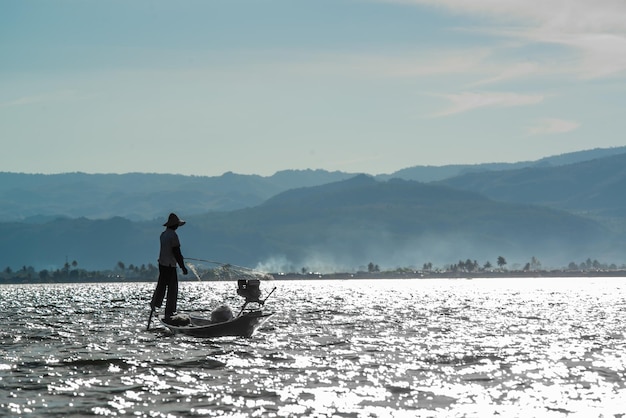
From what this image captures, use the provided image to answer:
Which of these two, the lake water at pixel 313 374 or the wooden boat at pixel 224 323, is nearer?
the lake water at pixel 313 374

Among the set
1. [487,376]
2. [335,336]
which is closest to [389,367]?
[487,376]

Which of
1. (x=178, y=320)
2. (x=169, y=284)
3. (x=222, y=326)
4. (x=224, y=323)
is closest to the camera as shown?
(x=224, y=323)

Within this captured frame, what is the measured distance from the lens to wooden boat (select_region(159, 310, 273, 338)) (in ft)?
177

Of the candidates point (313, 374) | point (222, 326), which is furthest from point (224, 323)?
point (313, 374)

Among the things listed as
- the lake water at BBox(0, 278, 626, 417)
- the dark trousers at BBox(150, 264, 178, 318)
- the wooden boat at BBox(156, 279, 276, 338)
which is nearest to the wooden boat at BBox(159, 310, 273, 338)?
the wooden boat at BBox(156, 279, 276, 338)

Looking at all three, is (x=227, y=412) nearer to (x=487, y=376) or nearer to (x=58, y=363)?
(x=487, y=376)

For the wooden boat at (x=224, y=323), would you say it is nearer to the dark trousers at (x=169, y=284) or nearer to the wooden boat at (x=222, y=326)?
the wooden boat at (x=222, y=326)

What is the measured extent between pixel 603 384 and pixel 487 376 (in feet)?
14.7

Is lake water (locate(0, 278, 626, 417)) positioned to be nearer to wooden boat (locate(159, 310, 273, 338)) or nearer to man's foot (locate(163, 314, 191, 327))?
wooden boat (locate(159, 310, 273, 338))

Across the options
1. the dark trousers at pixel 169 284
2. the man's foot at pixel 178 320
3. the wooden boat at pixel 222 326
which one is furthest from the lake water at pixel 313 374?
the dark trousers at pixel 169 284

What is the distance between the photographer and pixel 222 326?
54.1 meters

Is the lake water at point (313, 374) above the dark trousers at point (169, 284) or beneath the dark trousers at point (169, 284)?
beneath

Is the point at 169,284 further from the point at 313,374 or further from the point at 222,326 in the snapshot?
the point at 313,374

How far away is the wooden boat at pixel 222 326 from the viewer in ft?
177
